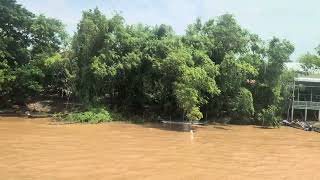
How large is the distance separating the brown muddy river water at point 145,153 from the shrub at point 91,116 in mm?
1350

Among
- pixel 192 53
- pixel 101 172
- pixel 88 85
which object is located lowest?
pixel 101 172

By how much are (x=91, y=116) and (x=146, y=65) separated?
535 cm

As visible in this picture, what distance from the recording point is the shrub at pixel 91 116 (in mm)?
26094

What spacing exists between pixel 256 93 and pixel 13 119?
664 inches

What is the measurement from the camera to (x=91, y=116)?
26328mm

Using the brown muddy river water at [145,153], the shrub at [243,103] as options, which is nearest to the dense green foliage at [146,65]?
the shrub at [243,103]

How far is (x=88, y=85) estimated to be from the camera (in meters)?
28.6

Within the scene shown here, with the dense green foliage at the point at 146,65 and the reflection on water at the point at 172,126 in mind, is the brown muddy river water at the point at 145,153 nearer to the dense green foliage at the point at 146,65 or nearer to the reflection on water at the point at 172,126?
the reflection on water at the point at 172,126

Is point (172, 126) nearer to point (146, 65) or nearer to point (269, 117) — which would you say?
point (146, 65)

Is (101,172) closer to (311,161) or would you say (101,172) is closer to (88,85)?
(311,161)

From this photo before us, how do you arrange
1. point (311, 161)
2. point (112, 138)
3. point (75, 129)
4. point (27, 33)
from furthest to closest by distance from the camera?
1. point (27, 33)
2. point (75, 129)
3. point (112, 138)
4. point (311, 161)

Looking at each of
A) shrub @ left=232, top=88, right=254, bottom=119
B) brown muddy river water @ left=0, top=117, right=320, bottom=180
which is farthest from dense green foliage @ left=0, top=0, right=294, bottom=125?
brown muddy river water @ left=0, top=117, right=320, bottom=180

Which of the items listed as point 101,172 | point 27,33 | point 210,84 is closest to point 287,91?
point 210,84

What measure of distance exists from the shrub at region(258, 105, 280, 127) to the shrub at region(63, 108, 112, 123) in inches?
422
